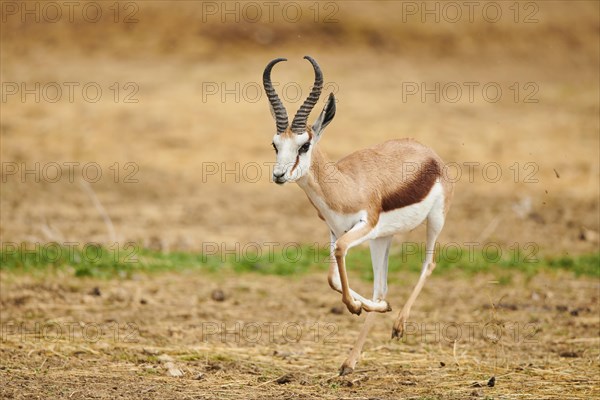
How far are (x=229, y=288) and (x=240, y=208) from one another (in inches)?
190

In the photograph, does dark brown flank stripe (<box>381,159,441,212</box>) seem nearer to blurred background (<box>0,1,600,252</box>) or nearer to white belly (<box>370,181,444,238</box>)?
white belly (<box>370,181,444,238</box>)

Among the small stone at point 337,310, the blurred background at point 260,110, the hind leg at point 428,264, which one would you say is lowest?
the blurred background at point 260,110

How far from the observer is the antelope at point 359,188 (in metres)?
7.41

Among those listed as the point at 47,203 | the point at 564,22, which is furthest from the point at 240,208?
the point at 564,22

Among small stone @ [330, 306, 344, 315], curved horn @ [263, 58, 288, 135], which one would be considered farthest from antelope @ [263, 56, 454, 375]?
small stone @ [330, 306, 344, 315]

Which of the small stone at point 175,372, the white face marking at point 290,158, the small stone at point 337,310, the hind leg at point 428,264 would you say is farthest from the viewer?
the small stone at point 337,310

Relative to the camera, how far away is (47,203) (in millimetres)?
16281

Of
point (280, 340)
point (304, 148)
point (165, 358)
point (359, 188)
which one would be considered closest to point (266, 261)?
point (280, 340)

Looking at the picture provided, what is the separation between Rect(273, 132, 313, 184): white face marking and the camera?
23.7ft

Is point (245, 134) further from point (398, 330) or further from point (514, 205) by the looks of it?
point (398, 330)

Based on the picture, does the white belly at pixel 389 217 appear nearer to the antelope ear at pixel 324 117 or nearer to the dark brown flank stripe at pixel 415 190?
the dark brown flank stripe at pixel 415 190

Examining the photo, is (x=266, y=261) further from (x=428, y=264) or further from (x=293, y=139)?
(x=293, y=139)

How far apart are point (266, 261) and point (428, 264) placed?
15.2ft

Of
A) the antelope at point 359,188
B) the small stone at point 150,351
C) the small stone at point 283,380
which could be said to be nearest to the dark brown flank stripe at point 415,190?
the antelope at point 359,188
